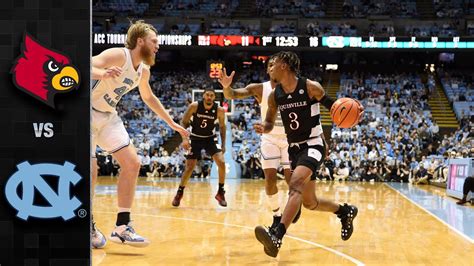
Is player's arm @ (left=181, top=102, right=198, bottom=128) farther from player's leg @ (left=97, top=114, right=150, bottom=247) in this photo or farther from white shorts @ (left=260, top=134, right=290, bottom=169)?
player's leg @ (left=97, top=114, right=150, bottom=247)

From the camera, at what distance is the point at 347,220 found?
615 cm

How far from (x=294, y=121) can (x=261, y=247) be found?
4.33ft

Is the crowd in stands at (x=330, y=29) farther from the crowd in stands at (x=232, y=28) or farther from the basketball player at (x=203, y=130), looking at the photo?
the basketball player at (x=203, y=130)

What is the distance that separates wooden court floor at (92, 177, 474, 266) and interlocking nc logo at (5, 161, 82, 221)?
2.26 meters

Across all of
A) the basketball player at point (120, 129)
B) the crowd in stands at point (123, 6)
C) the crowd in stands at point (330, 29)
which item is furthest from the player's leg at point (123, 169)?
the crowd in stands at point (123, 6)

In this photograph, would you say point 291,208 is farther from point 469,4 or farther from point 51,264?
point 469,4

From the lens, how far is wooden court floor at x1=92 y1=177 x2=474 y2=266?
507 cm

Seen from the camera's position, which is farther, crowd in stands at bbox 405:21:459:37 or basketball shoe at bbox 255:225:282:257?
crowd in stands at bbox 405:21:459:37

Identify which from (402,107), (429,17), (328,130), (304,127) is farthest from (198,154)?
(429,17)

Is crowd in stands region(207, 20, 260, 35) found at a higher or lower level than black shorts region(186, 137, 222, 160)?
higher

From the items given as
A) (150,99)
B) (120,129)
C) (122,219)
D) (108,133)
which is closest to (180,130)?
(150,99)

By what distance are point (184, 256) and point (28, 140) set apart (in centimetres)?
279

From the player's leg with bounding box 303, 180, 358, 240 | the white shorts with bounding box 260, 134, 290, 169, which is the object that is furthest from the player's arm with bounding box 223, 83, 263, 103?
the player's leg with bounding box 303, 180, 358, 240

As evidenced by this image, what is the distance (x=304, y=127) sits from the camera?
5590 millimetres
